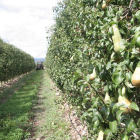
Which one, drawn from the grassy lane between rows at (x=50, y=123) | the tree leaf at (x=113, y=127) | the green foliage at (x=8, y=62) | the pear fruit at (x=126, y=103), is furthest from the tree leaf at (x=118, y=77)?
the green foliage at (x=8, y=62)

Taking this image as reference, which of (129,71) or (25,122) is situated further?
(25,122)

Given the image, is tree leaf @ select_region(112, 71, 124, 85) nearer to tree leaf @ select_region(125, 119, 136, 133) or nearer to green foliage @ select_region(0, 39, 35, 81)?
tree leaf @ select_region(125, 119, 136, 133)

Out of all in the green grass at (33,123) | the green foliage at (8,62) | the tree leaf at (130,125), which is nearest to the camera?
the tree leaf at (130,125)

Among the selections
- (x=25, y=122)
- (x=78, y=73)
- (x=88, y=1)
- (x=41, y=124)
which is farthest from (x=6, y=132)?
(x=88, y=1)

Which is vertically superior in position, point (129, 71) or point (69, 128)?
point (129, 71)

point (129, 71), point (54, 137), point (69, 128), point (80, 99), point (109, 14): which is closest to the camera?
point (129, 71)

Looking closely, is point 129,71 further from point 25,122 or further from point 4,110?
point 4,110

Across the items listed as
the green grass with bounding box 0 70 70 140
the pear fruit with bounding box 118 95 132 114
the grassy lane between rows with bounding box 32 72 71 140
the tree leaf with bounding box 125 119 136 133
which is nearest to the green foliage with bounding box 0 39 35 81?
the green grass with bounding box 0 70 70 140

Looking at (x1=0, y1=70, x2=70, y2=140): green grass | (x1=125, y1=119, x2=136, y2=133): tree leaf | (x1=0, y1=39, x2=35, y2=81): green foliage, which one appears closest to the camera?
(x1=125, y1=119, x2=136, y2=133): tree leaf

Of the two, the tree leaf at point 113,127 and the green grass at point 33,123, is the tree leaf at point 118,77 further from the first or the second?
the green grass at point 33,123

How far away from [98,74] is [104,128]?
1.38ft

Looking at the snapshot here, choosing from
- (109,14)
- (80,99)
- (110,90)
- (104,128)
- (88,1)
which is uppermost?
(88,1)

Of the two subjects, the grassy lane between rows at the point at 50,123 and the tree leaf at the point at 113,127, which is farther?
the grassy lane between rows at the point at 50,123

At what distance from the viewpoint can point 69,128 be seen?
3.46m
